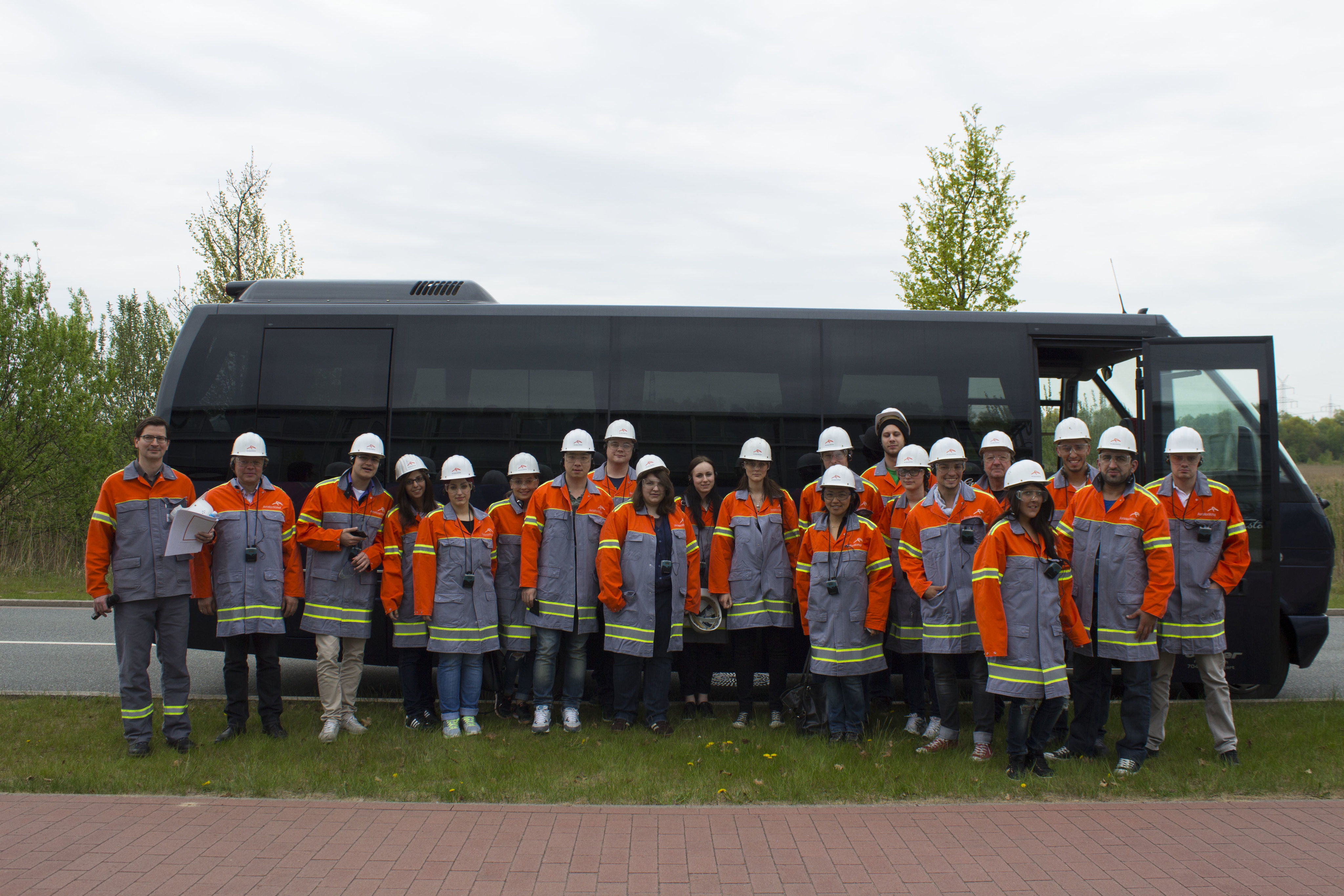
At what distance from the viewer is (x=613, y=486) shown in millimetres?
6688

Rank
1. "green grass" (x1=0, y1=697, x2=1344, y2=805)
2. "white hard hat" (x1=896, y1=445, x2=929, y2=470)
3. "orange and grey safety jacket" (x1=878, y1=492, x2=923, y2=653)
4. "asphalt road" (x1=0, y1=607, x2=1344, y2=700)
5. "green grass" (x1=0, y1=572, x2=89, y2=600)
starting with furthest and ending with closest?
"green grass" (x1=0, y1=572, x2=89, y2=600), "asphalt road" (x1=0, y1=607, x2=1344, y2=700), "orange and grey safety jacket" (x1=878, y1=492, x2=923, y2=653), "white hard hat" (x1=896, y1=445, x2=929, y2=470), "green grass" (x1=0, y1=697, x2=1344, y2=805)

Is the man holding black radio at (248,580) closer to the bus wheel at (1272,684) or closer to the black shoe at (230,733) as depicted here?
the black shoe at (230,733)

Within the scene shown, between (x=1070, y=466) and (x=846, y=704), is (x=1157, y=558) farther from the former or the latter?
(x=846, y=704)

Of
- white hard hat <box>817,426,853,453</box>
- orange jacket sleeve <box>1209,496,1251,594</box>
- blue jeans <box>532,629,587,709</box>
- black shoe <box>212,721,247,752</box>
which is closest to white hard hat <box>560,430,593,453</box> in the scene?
blue jeans <box>532,629,587,709</box>

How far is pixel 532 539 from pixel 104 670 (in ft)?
17.7

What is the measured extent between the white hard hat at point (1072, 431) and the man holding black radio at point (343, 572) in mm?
4847

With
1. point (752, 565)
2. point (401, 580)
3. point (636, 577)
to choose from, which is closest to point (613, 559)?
point (636, 577)

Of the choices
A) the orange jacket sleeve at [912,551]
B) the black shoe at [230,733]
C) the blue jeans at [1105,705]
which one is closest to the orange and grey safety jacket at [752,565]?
the orange jacket sleeve at [912,551]

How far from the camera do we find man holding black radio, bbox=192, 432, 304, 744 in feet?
20.3

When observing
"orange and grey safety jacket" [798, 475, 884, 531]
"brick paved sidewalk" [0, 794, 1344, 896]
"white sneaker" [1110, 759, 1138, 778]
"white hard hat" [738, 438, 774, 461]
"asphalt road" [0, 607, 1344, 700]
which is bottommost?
"asphalt road" [0, 607, 1344, 700]

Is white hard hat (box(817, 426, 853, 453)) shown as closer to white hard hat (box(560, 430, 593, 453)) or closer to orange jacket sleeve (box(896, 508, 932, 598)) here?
orange jacket sleeve (box(896, 508, 932, 598))

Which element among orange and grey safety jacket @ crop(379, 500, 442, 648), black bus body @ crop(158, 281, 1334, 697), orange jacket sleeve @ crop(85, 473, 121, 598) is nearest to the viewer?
orange jacket sleeve @ crop(85, 473, 121, 598)

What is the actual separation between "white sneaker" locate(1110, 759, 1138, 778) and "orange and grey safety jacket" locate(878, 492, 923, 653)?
1.36 m

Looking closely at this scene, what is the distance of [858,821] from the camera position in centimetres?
461
